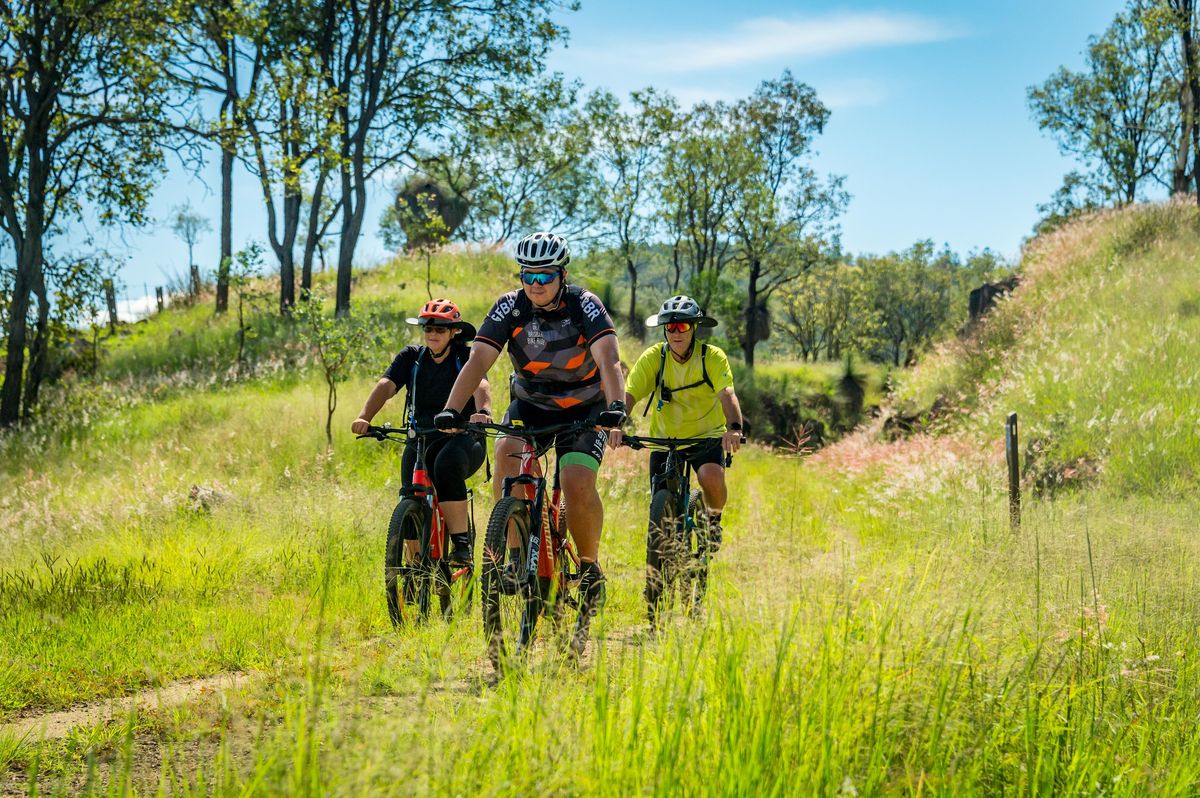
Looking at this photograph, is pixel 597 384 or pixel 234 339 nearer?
pixel 597 384

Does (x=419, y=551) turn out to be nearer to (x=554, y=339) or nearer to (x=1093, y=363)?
(x=554, y=339)

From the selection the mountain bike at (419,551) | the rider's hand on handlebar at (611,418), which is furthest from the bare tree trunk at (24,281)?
the rider's hand on handlebar at (611,418)

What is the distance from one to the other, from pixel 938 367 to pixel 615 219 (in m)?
27.1

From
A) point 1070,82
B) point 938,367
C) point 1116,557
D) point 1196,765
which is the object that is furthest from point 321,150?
point 1070,82

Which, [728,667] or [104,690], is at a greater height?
[728,667]

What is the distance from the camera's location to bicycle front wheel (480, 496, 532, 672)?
17.1 feet

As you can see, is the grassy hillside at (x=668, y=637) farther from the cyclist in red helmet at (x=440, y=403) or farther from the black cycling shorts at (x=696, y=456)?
the cyclist in red helmet at (x=440, y=403)

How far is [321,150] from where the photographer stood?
21.1m

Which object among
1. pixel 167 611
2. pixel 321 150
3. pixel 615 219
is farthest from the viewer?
pixel 615 219

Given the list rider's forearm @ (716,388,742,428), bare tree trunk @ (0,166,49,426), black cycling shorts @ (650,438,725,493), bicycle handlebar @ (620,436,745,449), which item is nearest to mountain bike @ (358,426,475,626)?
bicycle handlebar @ (620,436,745,449)

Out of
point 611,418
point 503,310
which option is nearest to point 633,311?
point 503,310

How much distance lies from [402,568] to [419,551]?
331mm

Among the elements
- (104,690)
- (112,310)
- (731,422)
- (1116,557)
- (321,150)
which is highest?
(321,150)

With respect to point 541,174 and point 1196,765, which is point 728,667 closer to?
point 1196,765
